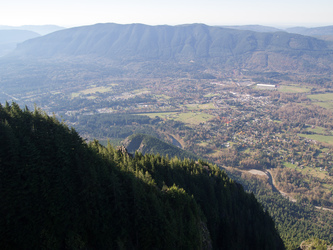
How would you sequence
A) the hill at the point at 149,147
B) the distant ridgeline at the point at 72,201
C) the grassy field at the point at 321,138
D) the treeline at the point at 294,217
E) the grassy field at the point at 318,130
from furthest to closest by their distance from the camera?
1. the grassy field at the point at 318,130
2. the grassy field at the point at 321,138
3. the hill at the point at 149,147
4. the treeline at the point at 294,217
5. the distant ridgeline at the point at 72,201

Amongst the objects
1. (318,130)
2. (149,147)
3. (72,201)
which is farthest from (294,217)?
(318,130)

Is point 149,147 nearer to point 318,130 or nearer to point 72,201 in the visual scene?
point 72,201

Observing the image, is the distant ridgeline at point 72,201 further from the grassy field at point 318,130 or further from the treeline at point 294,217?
the grassy field at point 318,130

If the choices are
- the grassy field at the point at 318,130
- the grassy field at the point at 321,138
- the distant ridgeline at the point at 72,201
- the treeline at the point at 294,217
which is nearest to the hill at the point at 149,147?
the treeline at the point at 294,217

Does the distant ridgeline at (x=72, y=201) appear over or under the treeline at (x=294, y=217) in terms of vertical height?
over

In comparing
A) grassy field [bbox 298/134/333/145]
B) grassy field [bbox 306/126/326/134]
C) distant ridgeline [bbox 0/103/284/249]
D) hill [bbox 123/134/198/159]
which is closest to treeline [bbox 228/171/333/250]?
hill [bbox 123/134/198/159]

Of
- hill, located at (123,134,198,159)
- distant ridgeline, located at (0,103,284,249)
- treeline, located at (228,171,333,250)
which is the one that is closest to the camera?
distant ridgeline, located at (0,103,284,249)

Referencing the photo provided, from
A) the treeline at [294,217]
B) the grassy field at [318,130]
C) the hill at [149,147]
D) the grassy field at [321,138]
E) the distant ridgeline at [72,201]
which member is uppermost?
the distant ridgeline at [72,201]

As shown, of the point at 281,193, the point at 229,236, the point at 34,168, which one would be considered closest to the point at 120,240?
the point at 34,168

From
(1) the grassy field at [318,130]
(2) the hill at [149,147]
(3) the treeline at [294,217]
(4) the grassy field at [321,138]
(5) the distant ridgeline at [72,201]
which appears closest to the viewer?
(5) the distant ridgeline at [72,201]

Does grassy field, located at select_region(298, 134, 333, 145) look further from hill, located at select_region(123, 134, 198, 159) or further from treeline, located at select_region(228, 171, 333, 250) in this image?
hill, located at select_region(123, 134, 198, 159)

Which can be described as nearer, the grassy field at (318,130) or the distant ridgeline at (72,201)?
the distant ridgeline at (72,201)
